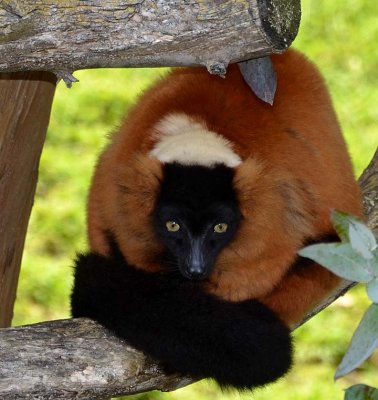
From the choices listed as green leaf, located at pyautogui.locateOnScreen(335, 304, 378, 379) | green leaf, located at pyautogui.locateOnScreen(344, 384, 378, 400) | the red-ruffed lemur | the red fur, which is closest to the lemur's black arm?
the red-ruffed lemur

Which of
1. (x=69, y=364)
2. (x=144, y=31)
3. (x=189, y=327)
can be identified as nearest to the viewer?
(x=144, y=31)

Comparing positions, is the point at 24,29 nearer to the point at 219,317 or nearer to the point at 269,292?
the point at 219,317

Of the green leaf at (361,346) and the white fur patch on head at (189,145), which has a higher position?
the white fur patch on head at (189,145)

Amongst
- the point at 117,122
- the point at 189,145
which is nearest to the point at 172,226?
the point at 189,145

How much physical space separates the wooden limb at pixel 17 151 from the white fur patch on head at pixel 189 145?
2.16 ft

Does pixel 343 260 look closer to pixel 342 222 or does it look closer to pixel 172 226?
pixel 342 222

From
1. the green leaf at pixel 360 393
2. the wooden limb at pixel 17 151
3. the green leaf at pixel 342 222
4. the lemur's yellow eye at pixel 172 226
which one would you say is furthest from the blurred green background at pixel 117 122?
the green leaf at pixel 342 222

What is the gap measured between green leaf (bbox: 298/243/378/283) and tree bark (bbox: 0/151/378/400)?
5.10ft

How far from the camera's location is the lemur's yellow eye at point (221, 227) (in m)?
3.50

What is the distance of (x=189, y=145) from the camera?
3465 mm

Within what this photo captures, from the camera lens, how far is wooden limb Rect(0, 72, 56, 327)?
3887 millimetres

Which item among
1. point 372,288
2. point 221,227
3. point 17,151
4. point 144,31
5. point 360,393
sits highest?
point 17,151

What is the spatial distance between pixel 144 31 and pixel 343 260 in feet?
4.12

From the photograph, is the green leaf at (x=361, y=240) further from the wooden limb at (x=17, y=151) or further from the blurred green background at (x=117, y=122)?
the blurred green background at (x=117, y=122)
